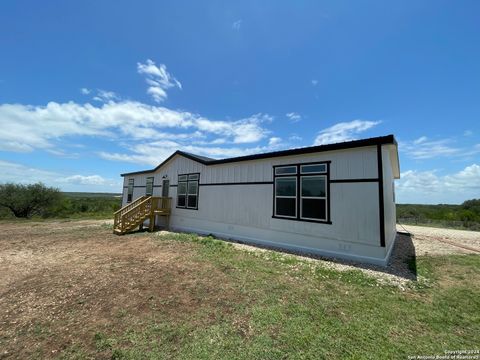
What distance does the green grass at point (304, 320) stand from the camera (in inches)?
107

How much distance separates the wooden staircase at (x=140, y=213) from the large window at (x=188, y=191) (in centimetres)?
98

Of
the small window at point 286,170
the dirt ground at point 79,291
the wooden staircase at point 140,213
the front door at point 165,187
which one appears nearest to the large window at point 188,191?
the wooden staircase at point 140,213

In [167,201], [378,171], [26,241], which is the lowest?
[26,241]

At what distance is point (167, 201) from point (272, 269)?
9.54m

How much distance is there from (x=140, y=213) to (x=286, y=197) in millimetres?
8585

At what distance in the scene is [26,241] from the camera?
9.34 metres

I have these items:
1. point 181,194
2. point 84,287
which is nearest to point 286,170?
point 84,287

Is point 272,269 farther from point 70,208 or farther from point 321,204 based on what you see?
point 70,208

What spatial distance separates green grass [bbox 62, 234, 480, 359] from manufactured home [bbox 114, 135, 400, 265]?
1.77 meters

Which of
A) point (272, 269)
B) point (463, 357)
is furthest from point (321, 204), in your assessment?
point (463, 357)

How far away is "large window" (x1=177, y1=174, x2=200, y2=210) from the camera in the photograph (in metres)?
12.3

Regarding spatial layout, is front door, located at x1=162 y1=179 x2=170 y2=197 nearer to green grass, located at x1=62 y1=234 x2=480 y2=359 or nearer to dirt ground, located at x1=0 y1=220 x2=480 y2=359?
dirt ground, located at x1=0 y1=220 x2=480 y2=359

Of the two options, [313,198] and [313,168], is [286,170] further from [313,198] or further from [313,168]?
[313,198]

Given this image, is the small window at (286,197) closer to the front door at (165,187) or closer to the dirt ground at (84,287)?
the dirt ground at (84,287)
